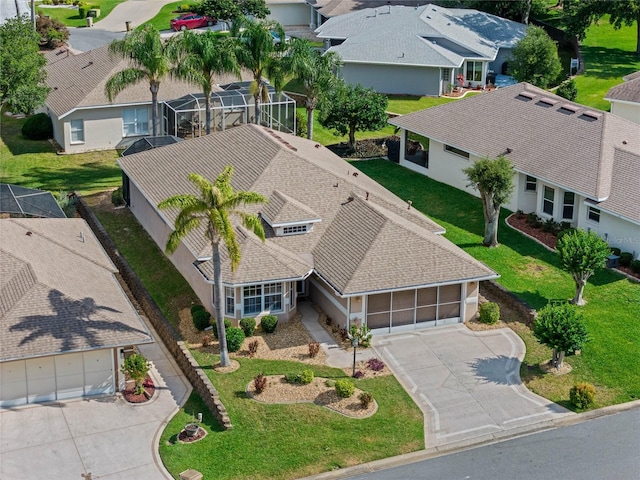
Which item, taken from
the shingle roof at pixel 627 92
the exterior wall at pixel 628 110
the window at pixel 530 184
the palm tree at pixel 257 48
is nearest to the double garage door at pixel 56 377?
the palm tree at pixel 257 48

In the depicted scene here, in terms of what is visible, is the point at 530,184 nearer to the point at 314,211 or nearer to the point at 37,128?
the point at 314,211

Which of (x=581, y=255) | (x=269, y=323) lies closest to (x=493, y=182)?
(x=581, y=255)

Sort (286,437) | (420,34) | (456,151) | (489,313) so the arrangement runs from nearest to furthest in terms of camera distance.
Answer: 1. (286,437)
2. (489,313)
3. (456,151)
4. (420,34)

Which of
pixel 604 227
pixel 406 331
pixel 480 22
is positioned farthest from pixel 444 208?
pixel 480 22

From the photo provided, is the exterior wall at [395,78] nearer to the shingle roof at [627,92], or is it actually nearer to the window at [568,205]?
the shingle roof at [627,92]

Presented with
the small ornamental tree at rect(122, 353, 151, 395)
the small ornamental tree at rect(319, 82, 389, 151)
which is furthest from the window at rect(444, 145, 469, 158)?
the small ornamental tree at rect(122, 353, 151, 395)

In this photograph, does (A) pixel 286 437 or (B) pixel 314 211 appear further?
(B) pixel 314 211

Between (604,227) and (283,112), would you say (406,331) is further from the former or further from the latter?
(283,112)
